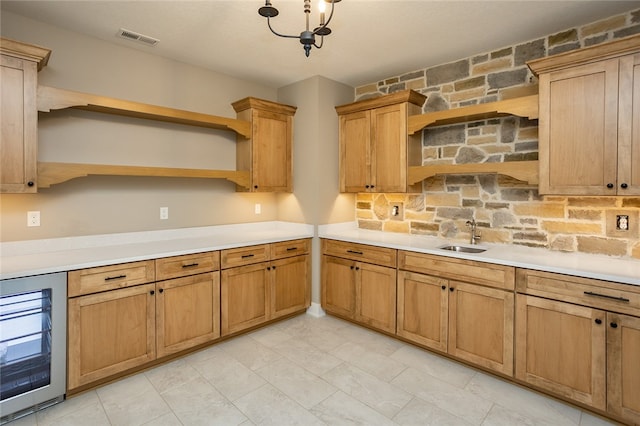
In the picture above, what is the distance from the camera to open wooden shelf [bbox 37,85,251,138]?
2389 mm

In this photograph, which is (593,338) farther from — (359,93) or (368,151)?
(359,93)

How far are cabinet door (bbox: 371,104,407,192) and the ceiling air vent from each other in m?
2.14

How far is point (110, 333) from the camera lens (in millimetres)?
2426

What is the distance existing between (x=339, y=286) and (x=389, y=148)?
5.09ft

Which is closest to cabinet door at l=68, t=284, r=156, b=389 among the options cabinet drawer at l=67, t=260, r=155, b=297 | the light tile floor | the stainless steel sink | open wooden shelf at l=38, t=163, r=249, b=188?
cabinet drawer at l=67, t=260, r=155, b=297

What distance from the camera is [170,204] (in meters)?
3.29

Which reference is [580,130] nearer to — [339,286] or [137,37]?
[339,286]

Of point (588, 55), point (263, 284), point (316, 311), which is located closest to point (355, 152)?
point (263, 284)

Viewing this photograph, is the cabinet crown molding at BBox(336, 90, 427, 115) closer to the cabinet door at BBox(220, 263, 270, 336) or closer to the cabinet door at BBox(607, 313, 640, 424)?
the cabinet door at BBox(220, 263, 270, 336)

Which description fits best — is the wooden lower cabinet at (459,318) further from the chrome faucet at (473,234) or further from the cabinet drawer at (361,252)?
the chrome faucet at (473,234)

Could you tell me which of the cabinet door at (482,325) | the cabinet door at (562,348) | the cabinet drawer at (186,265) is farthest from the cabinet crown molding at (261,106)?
the cabinet door at (562,348)

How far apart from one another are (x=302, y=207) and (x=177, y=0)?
2258 millimetres

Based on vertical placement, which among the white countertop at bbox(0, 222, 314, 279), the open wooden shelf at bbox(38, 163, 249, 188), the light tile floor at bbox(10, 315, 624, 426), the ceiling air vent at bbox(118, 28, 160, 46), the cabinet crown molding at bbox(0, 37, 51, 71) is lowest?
the light tile floor at bbox(10, 315, 624, 426)

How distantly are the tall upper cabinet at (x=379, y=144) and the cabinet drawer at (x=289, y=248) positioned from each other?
2.54 ft
